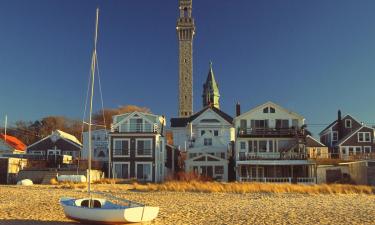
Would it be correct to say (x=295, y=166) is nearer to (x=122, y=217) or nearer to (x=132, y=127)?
(x=132, y=127)

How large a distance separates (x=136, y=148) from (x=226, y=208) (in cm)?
2783

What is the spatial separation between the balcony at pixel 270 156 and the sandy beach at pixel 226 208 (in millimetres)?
15425

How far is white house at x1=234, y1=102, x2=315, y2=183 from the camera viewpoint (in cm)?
5116

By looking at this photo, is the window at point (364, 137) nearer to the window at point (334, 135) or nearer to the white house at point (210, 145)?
the window at point (334, 135)

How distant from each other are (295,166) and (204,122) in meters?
18.7

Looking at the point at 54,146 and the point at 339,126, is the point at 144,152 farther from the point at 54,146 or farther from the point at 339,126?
the point at 339,126

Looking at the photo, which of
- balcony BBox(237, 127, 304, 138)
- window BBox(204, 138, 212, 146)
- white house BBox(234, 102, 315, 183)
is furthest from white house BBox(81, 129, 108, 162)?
balcony BBox(237, 127, 304, 138)

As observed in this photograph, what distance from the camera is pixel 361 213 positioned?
25.3m

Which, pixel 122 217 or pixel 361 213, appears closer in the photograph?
pixel 122 217

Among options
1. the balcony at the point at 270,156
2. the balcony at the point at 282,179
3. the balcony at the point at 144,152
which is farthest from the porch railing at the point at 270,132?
the balcony at the point at 144,152

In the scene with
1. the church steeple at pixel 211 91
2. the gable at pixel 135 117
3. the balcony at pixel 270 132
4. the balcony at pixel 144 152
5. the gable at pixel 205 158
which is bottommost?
the gable at pixel 205 158

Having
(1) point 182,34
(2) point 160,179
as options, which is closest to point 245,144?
(2) point 160,179

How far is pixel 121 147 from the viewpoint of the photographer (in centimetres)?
5438

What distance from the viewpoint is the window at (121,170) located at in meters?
54.0
